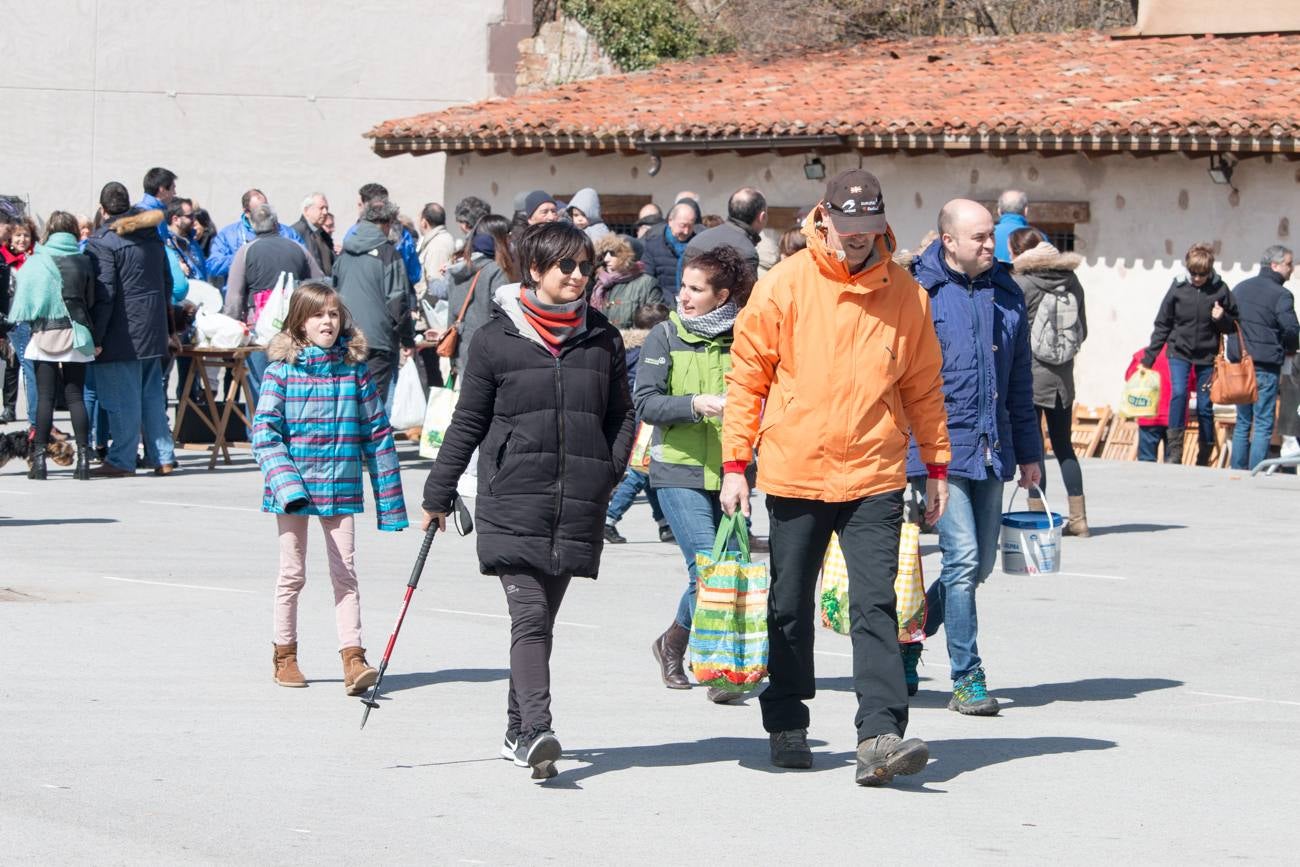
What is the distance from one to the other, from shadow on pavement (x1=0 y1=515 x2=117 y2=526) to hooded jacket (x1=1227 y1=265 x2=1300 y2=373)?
32.6ft

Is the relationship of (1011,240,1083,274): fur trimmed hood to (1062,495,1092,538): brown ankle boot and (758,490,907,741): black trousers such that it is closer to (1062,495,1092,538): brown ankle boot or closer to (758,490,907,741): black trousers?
(1062,495,1092,538): brown ankle boot

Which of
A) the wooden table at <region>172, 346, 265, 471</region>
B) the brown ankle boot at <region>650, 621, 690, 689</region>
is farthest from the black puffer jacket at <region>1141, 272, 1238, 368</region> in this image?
the brown ankle boot at <region>650, 621, 690, 689</region>

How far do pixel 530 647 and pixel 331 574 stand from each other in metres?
1.66

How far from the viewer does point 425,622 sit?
9.77 meters

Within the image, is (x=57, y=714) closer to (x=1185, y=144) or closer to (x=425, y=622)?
(x=425, y=622)

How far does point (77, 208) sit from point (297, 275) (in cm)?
1629

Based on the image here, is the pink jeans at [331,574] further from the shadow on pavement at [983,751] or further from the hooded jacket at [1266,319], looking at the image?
the hooded jacket at [1266,319]

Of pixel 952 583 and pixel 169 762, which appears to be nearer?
pixel 169 762

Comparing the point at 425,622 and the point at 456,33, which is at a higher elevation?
the point at 456,33

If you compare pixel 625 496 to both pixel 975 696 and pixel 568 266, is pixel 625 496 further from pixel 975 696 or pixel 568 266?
pixel 568 266

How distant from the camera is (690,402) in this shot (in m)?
8.07

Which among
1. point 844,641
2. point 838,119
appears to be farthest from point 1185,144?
point 844,641

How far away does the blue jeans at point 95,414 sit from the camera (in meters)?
15.6

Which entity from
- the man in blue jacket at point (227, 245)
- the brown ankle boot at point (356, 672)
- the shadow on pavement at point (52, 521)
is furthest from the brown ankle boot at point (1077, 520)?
the man in blue jacket at point (227, 245)
